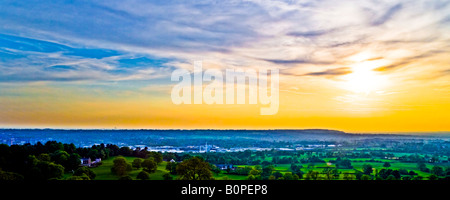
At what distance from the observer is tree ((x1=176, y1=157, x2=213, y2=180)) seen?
23.8 ft

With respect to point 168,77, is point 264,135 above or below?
below

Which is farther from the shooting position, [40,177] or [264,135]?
[264,135]

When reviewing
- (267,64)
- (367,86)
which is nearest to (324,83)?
(367,86)

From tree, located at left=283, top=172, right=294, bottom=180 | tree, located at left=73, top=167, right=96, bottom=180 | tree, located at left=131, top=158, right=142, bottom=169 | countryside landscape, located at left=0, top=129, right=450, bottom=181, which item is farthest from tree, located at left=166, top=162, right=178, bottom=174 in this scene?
tree, located at left=283, top=172, right=294, bottom=180

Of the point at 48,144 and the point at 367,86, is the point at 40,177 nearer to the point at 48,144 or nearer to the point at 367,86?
the point at 48,144

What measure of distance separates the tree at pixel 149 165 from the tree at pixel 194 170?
1.33 meters

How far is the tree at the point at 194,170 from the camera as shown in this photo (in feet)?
23.8

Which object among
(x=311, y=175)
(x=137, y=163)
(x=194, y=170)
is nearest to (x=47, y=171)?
(x=137, y=163)

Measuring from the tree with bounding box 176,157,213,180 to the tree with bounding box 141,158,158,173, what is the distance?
1327 millimetres

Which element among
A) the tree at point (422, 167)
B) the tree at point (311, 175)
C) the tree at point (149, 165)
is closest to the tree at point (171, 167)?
the tree at point (149, 165)

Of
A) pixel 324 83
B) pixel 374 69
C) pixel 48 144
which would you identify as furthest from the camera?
pixel 48 144
